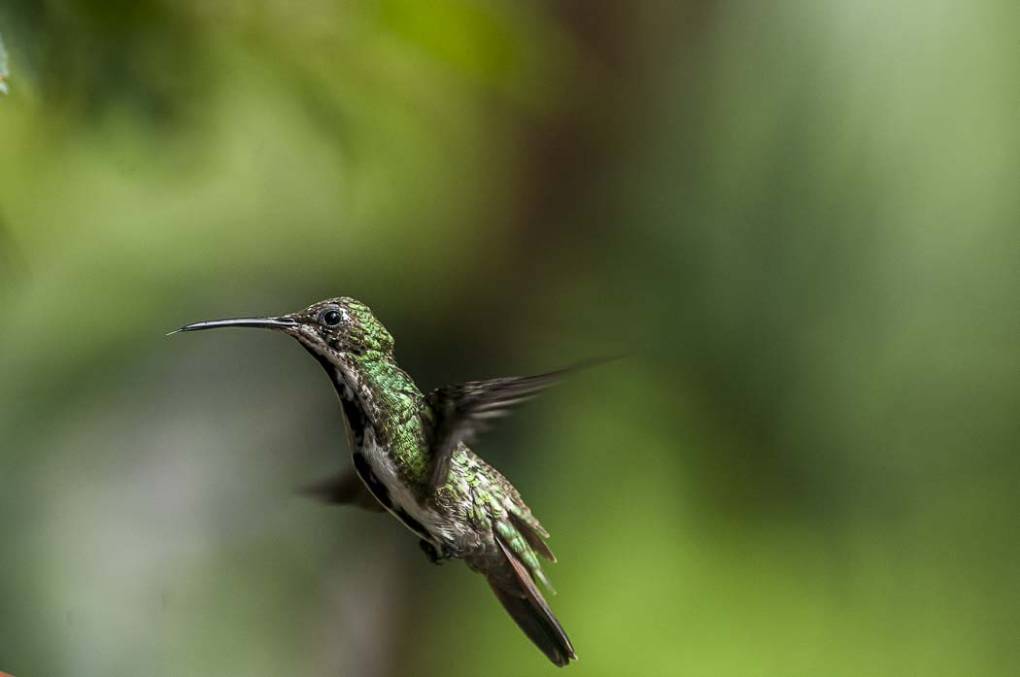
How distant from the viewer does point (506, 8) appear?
1064mm

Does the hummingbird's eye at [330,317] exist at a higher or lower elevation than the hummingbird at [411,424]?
higher

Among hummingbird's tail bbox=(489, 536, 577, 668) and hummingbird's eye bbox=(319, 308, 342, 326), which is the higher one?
hummingbird's eye bbox=(319, 308, 342, 326)

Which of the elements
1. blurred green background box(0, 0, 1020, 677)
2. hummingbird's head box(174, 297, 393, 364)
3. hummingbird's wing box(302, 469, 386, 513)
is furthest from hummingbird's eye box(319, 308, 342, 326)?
blurred green background box(0, 0, 1020, 677)

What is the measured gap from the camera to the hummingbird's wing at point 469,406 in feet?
1.88

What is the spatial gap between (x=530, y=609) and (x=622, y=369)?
0.75 meters

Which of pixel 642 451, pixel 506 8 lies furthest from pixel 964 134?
pixel 506 8

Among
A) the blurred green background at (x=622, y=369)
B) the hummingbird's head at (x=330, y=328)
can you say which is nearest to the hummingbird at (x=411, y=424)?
the hummingbird's head at (x=330, y=328)

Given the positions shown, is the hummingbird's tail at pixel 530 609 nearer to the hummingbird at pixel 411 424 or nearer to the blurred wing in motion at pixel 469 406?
the hummingbird at pixel 411 424

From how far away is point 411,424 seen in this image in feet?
2.01

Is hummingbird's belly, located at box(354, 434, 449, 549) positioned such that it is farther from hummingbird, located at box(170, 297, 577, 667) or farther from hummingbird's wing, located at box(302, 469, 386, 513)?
hummingbird's wing, located at box(302, 469, 386, 513)

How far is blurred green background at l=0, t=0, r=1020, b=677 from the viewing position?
1347 millimetres

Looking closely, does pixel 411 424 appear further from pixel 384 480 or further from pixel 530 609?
pixel 530 609

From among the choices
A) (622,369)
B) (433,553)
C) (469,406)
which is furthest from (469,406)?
(622,369)

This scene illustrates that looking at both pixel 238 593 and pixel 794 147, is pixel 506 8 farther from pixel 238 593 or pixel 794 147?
pixel 238 593
